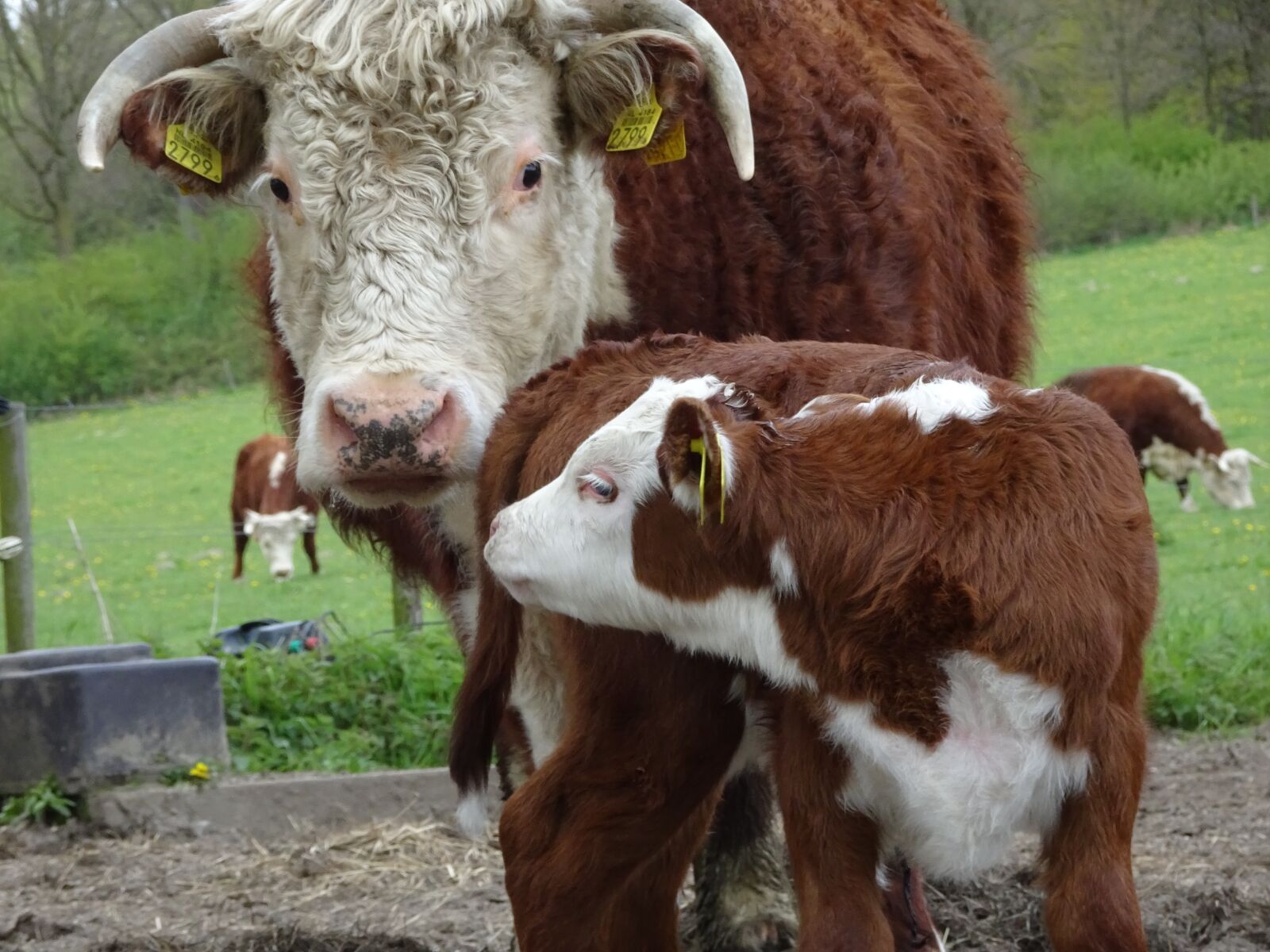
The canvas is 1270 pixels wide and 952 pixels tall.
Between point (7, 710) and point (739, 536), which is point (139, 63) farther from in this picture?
point (7, 710)

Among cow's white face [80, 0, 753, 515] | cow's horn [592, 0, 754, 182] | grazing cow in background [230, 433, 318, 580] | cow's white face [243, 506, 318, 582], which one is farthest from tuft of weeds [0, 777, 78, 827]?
cow's white face [243, 506, 318, 582]

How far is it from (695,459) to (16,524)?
191 inches

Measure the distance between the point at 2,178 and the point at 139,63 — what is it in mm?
26000

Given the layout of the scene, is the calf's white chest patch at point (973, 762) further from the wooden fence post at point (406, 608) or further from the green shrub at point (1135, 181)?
the green shrub at point (1135, 181)

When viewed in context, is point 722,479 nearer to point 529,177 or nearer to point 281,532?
point 529,177

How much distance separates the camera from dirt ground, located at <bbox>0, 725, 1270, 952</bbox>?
4.32 meters

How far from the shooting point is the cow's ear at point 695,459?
2.75m

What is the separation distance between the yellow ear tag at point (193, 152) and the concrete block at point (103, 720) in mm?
2461

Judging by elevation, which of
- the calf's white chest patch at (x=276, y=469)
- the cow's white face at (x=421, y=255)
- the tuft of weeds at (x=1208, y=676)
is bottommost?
the calf's white chest patch at (x=276, y=469)

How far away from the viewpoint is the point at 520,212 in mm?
3717

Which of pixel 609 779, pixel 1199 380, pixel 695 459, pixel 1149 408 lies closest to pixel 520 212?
pixel 695 459

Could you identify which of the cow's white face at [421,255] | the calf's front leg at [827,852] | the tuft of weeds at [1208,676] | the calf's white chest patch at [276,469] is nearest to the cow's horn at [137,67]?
the cow's white face at [421,255]

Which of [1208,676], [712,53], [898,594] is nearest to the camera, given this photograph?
[898,594]

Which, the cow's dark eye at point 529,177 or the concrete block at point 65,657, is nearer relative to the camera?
the cow's dark eye at point 529,177
